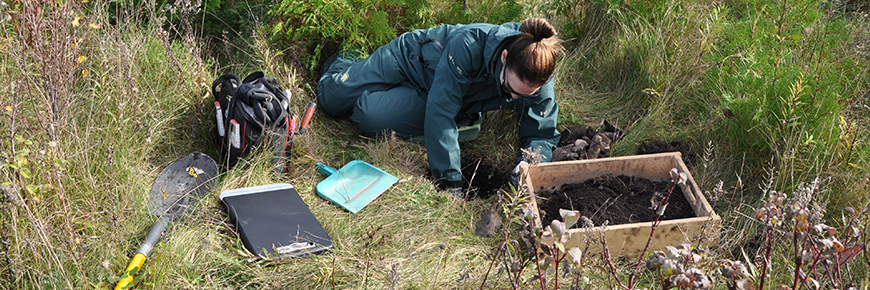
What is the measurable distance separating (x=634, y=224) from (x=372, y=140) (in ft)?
6.38

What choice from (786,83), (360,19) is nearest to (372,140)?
(360,19)

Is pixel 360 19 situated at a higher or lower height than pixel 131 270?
higher

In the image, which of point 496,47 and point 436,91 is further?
point 436,91

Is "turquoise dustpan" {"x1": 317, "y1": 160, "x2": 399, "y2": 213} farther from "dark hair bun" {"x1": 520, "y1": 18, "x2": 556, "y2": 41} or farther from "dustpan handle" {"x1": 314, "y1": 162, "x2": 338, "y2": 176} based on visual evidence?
"dark hair bun" {"x1": 520, "y1": 18, "x2": 556, "y2": 41}

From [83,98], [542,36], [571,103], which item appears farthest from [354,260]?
[571,103]

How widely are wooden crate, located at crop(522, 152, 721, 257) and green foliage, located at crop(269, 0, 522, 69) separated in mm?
1519

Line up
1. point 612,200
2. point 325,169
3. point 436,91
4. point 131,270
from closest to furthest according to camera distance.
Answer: point 131,270 < point 612,200 < point 436,91 < point 325,169

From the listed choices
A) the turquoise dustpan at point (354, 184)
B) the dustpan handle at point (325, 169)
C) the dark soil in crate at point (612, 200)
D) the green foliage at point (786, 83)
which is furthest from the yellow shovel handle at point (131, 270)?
the green foliage at point (786, 83)

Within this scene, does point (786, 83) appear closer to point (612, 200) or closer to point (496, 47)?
point (612, 200)

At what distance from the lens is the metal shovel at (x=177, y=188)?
2.79 meters

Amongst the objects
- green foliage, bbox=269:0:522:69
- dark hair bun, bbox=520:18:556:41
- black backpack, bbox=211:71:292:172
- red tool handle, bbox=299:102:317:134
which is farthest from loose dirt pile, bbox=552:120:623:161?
black backpack, bbox=211:71:292:172

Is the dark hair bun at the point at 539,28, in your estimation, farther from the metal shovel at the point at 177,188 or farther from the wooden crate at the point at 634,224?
the metal shovel at the point at 177,188

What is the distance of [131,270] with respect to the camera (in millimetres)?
2510

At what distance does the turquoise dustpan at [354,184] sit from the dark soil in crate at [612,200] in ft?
3.21
